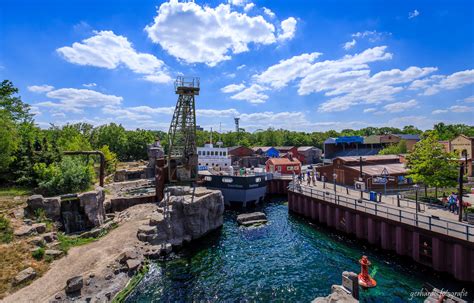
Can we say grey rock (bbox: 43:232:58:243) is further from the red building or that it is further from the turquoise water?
the red building

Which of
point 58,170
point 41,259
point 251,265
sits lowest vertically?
point 251,265

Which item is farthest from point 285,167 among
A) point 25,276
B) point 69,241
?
point 25,276

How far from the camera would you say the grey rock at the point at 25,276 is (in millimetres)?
13130

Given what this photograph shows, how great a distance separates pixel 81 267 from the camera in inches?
599

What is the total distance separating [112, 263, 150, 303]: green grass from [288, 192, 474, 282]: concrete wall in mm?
17083

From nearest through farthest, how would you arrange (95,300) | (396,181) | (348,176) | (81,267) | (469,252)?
(95,300), (469,252), (81,267), (396,181), (348,176)

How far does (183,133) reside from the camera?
30094 millimetres

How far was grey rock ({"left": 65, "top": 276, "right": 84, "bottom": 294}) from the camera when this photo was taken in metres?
12.8

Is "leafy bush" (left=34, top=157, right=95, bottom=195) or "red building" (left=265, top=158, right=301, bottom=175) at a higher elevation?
"leafy bush" (left=34, top=157, right=95, bottom=195)

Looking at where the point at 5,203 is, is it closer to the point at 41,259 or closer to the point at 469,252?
the point at 41,259

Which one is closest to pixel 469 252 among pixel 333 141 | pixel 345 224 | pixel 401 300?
pixel 401 300

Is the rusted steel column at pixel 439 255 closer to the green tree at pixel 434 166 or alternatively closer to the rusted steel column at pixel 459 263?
the rusted steel column at pixel 459 263

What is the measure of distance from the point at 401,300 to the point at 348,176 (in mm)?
23385

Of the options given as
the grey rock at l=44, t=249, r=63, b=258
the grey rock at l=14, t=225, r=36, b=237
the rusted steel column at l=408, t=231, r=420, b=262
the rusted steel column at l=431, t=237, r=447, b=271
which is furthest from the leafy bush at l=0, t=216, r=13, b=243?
the rusted steel column at l=431, t=237, r=447, b=271
